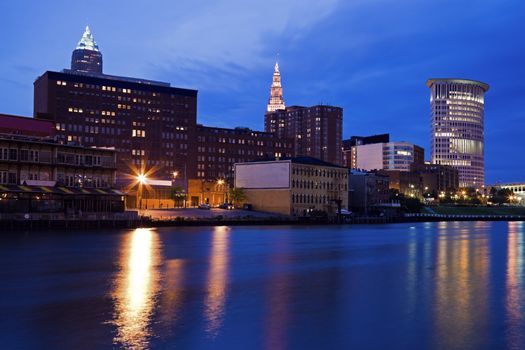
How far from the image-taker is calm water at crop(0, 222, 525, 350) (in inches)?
950

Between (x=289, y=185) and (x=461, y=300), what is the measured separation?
112m

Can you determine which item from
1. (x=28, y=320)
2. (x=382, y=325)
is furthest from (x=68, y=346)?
(x=382, y=325)

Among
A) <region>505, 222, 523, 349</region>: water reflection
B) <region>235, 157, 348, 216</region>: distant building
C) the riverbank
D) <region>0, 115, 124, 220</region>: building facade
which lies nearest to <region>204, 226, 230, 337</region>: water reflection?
<region>505, 222, 523, 349</region>: water reflection

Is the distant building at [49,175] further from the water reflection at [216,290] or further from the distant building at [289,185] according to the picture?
the water reflection at [216,290]

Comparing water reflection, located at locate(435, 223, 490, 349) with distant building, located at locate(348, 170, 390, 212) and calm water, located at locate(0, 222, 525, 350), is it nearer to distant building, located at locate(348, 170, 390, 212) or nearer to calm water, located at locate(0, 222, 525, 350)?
calm water, located at locate(0, 222, 525, 350)

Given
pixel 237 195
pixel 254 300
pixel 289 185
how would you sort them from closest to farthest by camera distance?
pixel 254 300 < pixel 289 185 < pixel 237 195

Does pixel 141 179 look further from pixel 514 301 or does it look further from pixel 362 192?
pixel 514 301

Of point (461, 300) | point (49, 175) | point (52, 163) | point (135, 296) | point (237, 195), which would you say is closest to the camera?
point (135, 296)

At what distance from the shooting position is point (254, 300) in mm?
32844

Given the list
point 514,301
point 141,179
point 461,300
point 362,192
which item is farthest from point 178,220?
point 514,301

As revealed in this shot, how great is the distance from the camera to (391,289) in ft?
123

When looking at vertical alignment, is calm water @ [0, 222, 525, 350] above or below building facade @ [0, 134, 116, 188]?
below

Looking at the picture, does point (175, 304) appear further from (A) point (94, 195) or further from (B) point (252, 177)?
(B) point (252, 177)

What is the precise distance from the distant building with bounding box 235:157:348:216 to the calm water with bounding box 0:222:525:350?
8690 cm
